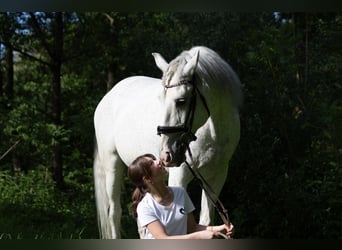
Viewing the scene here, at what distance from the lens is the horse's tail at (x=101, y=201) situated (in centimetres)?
406

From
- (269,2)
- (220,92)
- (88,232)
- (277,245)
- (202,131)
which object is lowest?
(88,232)

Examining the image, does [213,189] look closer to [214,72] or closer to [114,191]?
[214,72]

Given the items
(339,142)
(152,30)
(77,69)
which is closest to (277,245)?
(339,142)

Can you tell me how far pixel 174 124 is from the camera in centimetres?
273

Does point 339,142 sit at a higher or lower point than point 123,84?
lower

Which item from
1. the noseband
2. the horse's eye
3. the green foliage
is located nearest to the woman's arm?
the noseband

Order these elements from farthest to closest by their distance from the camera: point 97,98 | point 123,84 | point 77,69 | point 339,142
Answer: point 77,69 → point 97,98 → point 339,142 → point 123,84

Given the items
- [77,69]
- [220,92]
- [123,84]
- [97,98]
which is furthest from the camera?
[77,69]

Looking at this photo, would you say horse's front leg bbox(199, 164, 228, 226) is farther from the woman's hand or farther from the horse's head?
the woman's hand

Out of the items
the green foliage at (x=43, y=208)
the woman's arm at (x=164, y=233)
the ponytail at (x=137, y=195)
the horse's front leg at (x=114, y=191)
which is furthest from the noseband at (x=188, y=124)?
the green foliage at (x=43, y=208)

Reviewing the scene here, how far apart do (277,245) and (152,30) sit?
4273 millimetres

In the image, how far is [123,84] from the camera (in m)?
4.18

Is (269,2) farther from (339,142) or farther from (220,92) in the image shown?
(339,142)

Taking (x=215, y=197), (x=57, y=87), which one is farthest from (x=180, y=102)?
(x=57, y=87)
